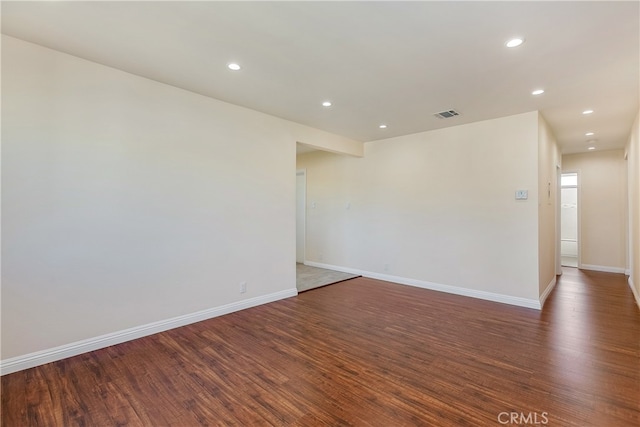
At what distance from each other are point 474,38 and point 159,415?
3466 mm

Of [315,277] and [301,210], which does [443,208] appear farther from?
[301,210]

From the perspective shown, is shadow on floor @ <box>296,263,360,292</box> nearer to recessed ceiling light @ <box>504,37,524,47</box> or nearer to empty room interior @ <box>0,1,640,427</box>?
empty room interior @ <box>0,1,640,427</box>

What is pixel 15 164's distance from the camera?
7.73 ft

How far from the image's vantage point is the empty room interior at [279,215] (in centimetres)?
202

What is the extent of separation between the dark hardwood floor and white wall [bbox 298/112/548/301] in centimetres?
90

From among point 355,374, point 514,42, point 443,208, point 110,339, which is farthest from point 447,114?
point 110,339

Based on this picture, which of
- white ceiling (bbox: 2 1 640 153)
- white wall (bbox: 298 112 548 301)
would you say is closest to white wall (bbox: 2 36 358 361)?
white ceiling (bbox: 2 1 640 153)

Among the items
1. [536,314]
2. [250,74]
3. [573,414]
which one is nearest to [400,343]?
[573,414]

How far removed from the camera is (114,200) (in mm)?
2840

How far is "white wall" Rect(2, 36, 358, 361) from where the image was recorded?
240 cm

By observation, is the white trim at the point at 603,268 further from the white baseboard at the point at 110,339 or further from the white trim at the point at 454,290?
the white baseboard at the point at 110,339

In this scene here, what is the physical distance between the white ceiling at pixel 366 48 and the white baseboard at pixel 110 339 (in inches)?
101

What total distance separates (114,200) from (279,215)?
80.6 inches

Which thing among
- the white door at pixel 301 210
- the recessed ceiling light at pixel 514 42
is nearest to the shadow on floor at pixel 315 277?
the white door at pixel 301 210
